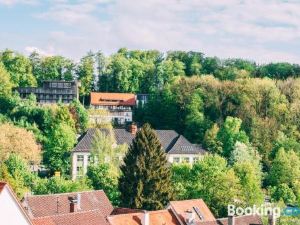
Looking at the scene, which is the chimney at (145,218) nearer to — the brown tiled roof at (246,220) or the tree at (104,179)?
the brown tiled roof at (246,220)

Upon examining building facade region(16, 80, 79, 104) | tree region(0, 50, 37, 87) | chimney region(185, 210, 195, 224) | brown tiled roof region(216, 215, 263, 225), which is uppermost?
tree region(0, 50, 37, 87)

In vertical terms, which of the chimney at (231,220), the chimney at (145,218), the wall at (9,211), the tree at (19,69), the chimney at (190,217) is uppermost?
the tree at (19,69)

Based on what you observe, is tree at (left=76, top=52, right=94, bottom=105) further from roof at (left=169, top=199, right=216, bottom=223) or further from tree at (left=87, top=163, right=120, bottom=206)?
roof at (left=169, top=199, right=216, bottom=223)

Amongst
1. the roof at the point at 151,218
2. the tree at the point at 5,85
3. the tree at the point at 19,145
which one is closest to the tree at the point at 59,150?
the tree at the point at 19,145

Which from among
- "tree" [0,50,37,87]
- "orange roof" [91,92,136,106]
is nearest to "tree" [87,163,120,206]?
"orange roof" [91,92,136,106]

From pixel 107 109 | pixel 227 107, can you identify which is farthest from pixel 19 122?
pixel 227 107

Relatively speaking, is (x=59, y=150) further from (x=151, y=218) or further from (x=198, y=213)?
(x=151, y=218)

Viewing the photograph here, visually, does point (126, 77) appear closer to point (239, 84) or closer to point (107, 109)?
point (107, 109)
